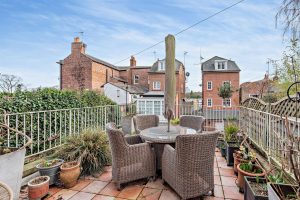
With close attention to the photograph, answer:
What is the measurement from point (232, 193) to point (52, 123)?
3768mm

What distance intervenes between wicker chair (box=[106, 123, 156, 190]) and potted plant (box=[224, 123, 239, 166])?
1689mm

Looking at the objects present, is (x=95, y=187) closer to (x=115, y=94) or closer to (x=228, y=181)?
(x=228, y=181)

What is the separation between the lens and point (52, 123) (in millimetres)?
3764

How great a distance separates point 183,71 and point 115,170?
21.4 m

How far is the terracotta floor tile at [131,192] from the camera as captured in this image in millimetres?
2277

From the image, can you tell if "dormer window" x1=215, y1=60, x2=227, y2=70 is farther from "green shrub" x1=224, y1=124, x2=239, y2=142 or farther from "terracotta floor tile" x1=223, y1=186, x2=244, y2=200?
"terracotta floor tile" x1=223, y1=186, x2=244, y2=200

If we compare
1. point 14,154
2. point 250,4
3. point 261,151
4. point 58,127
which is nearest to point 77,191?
point 14,154

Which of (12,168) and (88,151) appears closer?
(12,168)

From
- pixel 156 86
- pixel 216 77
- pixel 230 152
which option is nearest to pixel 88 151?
pixel 230 152

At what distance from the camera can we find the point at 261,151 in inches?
128

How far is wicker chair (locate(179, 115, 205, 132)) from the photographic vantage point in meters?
3.69

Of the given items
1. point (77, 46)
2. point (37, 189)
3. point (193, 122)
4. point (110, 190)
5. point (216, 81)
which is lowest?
point (110, 190)

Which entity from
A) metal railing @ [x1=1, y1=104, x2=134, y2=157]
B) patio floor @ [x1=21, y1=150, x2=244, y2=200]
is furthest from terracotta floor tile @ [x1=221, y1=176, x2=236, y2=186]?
metal railing @ [x1=1, y1=104, x2=134, y2=157]

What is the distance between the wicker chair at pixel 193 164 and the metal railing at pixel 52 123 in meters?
2.23
